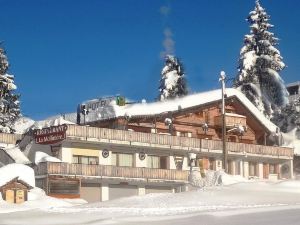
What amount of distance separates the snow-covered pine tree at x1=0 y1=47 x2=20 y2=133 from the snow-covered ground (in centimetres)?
2567

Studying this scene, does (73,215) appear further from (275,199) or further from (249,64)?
(249,64)

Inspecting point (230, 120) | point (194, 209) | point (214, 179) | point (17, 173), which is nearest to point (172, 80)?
point (230, 120)

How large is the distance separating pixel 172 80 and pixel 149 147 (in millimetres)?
33275

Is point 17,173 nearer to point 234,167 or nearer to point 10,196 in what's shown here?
point 10,196

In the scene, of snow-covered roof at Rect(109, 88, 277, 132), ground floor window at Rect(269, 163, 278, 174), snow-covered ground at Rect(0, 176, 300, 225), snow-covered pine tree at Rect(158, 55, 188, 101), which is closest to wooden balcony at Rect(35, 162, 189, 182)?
snow-covered roof at Rect(109, 88, 277, 132)

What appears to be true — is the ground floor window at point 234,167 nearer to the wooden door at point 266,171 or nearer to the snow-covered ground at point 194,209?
the wooden door at point 266,171

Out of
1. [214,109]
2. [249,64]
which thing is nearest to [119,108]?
[214,109]

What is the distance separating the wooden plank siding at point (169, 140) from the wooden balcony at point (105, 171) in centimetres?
222

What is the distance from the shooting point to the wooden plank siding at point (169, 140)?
1857 inches

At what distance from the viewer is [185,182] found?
170ft

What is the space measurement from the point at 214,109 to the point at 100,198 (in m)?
16.6

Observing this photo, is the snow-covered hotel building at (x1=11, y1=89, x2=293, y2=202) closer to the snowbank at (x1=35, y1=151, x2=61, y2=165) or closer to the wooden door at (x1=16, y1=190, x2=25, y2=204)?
the snowbank at (x1=35, y1=151, x2=61, y2=165)

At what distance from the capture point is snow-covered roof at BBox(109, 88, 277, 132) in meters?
52.5

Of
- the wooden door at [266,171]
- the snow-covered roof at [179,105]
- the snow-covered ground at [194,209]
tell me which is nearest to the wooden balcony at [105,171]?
the snow-covered roof at [179,105]
